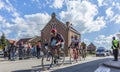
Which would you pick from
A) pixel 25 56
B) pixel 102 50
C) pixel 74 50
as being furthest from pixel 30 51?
pixel 102 50

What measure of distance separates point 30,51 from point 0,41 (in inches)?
3188

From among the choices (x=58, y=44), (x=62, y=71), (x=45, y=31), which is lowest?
(x=62, y=71)

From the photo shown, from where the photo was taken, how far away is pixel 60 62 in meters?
16.6

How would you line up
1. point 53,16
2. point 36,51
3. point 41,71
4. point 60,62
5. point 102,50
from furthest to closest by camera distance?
point 53,16, point 102,50, point 36,51, point 60,62, point 41,71

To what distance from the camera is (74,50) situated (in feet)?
77.1

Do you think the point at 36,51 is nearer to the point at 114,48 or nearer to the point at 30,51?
the point at 30,51

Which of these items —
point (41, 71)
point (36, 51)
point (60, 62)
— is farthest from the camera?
point (36, 51)

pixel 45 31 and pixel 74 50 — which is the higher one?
pixel 45 31

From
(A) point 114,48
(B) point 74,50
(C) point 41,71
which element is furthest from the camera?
(A) point 114,48

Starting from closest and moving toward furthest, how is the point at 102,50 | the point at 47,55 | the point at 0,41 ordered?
the point at 47,55, the point at 102,50, the point at 0,41

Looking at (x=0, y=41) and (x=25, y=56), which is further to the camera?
(x=0, y=41)

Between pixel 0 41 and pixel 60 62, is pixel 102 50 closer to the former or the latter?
pixel 60 62

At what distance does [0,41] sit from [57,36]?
96.2 meters

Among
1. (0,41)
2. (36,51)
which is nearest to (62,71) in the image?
(36,51)
